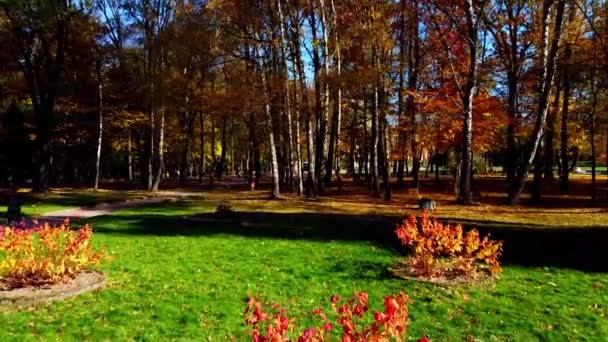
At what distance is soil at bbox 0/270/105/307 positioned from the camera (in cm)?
810

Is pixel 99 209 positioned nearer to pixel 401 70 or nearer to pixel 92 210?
pixel 92 210

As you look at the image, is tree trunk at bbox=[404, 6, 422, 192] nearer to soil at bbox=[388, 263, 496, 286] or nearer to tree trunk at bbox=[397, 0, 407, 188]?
tree trunk at bbox=[397, 0, 407, 188]

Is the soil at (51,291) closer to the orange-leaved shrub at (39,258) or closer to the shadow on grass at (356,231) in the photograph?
the orange-leaved shrub at (39,258)

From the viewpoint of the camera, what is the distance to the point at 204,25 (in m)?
28.1

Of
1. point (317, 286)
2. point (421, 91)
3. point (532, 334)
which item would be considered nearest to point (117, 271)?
point (317, 286)

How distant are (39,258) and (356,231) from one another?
31.1 feet

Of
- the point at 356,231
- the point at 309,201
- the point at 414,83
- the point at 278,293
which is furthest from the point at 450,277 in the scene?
the point at 414,83

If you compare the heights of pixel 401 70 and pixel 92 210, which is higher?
pixel 401 70

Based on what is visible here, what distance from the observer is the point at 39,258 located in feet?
29.7

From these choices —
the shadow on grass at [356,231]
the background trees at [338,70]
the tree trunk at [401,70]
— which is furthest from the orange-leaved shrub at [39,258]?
the tree trunk at [401,70]

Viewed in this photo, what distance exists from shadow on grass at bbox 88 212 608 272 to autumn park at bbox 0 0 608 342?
4.1 inches

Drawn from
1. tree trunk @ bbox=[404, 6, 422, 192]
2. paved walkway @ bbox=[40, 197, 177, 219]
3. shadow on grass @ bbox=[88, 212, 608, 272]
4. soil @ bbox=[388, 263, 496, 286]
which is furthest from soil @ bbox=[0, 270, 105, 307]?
Answer: tree trunk @ bbox=[404, 6, 422, 192]

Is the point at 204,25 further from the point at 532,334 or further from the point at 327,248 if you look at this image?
the point at 532,334

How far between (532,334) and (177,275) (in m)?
6.86
